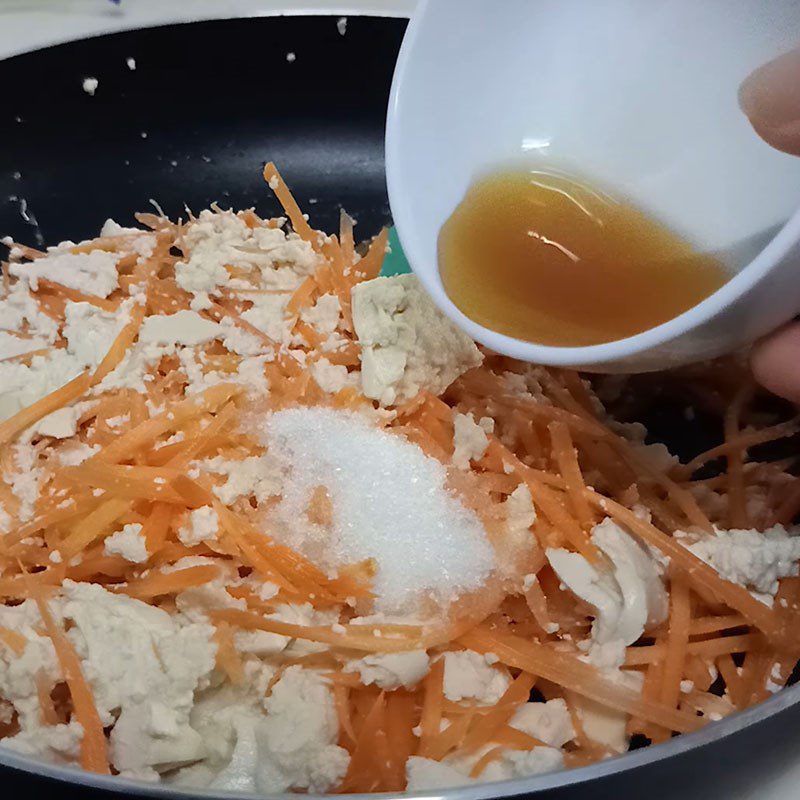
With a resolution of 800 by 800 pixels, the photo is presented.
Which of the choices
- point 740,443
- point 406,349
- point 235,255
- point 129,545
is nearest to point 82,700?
point 129,545

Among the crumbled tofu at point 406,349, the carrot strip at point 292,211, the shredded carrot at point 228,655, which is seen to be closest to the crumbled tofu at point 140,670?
the shredded carrot at point 228,655

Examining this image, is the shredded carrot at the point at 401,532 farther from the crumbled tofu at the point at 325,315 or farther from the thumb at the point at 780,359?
the thumb at the point at 780,359

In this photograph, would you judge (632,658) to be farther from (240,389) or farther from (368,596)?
(240,389)

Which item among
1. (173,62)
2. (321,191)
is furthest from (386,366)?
(173,62)

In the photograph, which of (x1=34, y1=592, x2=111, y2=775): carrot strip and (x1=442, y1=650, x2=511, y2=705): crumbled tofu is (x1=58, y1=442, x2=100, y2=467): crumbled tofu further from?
(x1=442, y1=650, x2=511, y2=705): crumbled tofu

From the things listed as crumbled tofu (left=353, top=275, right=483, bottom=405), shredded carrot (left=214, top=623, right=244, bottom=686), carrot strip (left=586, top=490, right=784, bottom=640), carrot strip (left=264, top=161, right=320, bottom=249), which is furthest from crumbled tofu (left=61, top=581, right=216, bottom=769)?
carrot strip (left=264, top=161, right=320, bottom=249)

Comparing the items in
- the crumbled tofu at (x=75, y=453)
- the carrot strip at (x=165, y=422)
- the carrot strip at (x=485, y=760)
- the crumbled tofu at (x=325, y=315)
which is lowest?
the carrot strip at (x=485, y=760)
